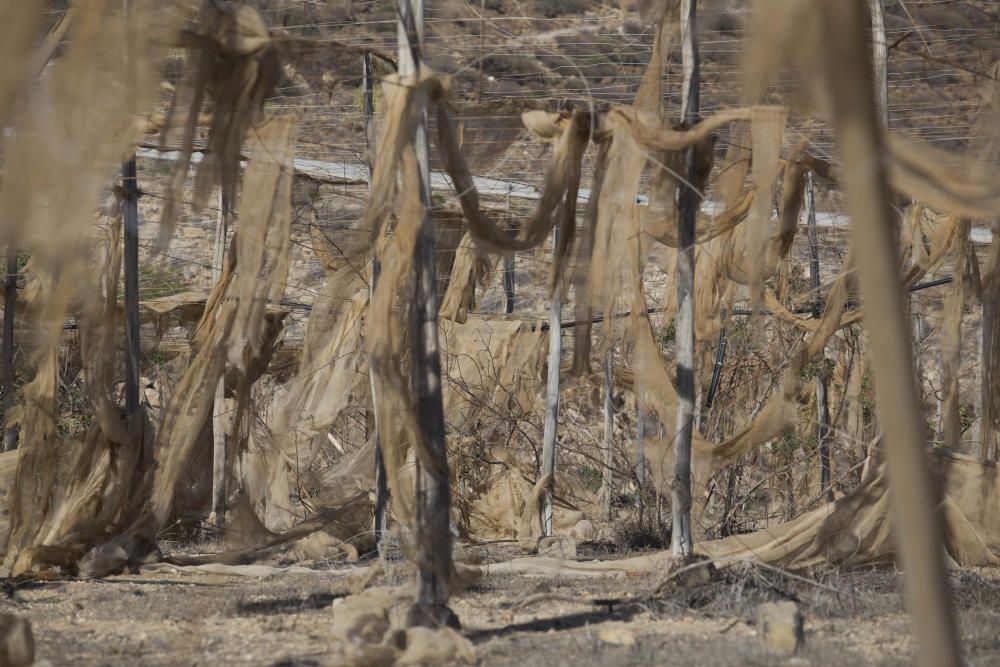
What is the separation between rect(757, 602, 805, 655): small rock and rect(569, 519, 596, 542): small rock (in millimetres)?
4835

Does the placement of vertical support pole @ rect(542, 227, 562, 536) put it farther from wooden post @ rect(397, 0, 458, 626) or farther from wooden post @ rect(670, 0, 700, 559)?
wooden post @ rect(397, 0, 458, 626)

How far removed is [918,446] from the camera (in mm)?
2496

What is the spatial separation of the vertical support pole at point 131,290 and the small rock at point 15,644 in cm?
382

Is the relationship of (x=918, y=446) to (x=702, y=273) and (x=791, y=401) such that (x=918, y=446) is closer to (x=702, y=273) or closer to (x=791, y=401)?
(x=791, y=401)

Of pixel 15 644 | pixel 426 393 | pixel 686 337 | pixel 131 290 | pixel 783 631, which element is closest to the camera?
pixel 15 644

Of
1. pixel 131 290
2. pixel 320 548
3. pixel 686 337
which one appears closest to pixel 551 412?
pixel 320 548

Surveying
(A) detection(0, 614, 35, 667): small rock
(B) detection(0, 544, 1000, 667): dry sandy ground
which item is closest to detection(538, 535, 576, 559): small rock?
(B) detection(0, 544, 1000, 667): dry sandy ground

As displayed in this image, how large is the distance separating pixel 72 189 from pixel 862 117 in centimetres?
296

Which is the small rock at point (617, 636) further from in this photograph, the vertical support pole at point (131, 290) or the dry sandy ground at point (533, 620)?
the vertical support pole at point (131, 290)

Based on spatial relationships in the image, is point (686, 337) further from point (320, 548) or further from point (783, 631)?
point (320, 548)

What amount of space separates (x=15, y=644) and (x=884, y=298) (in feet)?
11.8

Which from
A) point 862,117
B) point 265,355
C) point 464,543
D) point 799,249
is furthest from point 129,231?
point 799,249

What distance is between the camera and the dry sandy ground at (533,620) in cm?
481

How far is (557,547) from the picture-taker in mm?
8781
